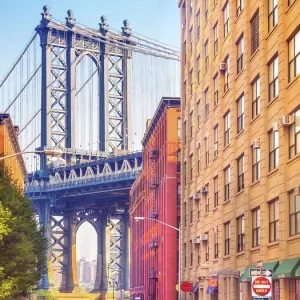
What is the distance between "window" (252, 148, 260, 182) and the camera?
48656mm

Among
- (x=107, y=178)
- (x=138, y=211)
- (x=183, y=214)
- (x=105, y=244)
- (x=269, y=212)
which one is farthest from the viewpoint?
(x=105, y=244)

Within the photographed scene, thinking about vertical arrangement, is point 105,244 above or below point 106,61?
below

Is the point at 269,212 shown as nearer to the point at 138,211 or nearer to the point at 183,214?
the point at 183,214

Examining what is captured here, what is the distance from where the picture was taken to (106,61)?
187 m

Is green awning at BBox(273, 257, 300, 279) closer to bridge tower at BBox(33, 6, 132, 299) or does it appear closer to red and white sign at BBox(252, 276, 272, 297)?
red and white sign at BBox(252, 276, 272, 297)

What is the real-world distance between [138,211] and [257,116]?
8901cm

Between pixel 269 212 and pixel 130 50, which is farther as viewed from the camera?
pixel 130 50

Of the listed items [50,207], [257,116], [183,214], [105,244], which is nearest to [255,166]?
[257,116]

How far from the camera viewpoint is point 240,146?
5306 centimetres

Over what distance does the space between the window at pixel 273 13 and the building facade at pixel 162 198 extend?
154ft

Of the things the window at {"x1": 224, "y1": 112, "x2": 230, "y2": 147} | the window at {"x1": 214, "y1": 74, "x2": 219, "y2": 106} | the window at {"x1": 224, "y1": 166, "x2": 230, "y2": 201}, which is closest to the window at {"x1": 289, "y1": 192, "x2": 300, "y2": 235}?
the window at {"x1": 224, "y1": 166, "x2": 230, "y2": 201}

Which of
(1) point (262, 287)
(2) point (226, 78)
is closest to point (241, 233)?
(2) point (226, 78)

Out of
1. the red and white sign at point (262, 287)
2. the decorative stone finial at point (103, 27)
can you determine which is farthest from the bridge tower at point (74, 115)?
the red and white sign at point (262, 287)

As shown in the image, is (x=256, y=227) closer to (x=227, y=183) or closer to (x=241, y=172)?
(x=241, y=172)
